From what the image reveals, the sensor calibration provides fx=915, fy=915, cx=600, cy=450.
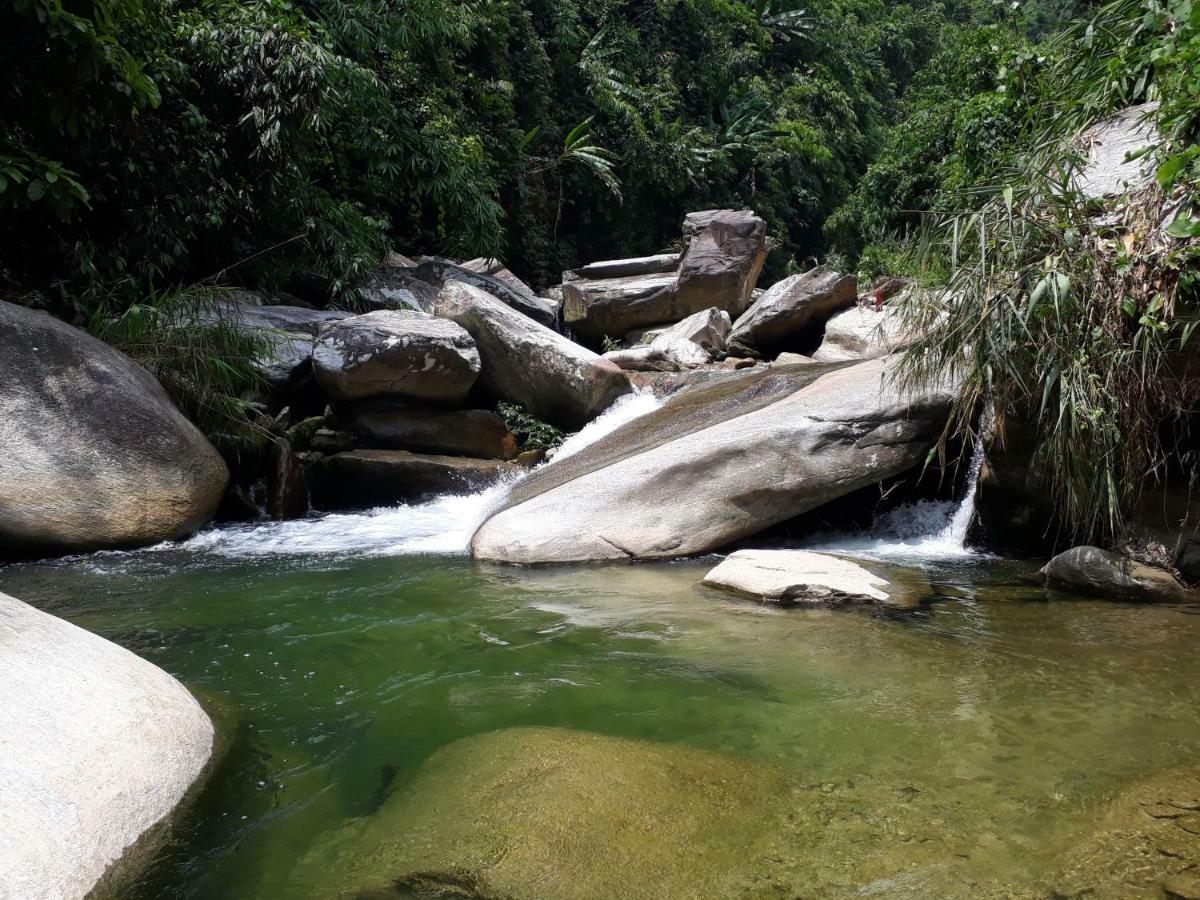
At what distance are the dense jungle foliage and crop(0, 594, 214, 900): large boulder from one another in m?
4.81

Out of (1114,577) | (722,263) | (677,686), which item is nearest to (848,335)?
(722,263)

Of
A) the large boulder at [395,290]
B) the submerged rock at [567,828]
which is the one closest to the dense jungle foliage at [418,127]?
the large boulder at [395,290]

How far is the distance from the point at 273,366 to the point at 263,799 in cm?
754

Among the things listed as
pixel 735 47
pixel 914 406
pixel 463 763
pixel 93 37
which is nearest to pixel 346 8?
pixel 93 37

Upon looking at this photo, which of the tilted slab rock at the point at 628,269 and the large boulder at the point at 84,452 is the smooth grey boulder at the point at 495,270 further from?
the large boulder at the point at 84,452

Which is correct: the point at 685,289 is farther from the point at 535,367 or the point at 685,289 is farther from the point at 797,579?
the point at 797,579

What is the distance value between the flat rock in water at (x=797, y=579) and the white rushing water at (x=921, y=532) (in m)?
1.18

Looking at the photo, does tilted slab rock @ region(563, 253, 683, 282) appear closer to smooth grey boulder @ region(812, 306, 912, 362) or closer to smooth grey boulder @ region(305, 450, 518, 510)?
smooth grey boulder @ region(812, 306, 912, 362)

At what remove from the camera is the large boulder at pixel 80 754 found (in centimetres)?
230

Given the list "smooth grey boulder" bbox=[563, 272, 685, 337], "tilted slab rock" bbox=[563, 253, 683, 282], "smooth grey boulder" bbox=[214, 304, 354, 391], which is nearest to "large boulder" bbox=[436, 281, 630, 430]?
"smooth grey boulder" bbox=[214, 304, 354, 391]

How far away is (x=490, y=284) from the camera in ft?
46.2

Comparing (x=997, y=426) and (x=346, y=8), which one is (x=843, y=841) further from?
(x=346, y=8)

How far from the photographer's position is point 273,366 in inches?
387

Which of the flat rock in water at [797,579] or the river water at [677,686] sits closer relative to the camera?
the river water at [677,686]
